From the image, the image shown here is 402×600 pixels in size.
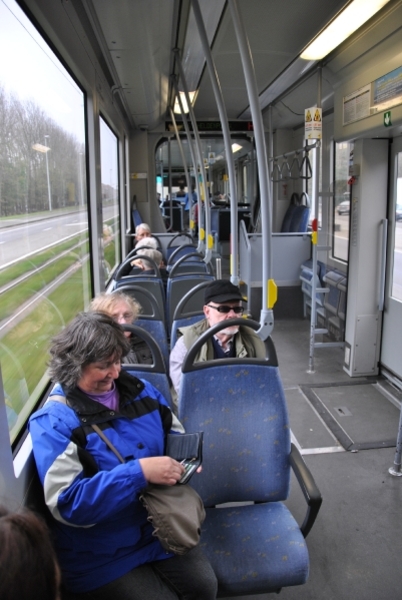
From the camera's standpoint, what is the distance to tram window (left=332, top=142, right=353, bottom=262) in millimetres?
5496

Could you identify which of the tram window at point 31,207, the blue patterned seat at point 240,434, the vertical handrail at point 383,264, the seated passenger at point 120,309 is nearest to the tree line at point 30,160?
the tram window at point 31,207

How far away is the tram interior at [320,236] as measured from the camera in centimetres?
228

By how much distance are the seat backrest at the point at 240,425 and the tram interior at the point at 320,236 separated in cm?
39

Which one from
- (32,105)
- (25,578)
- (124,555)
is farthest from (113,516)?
(32,105)

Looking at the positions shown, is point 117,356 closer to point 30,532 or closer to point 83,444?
point 83,444

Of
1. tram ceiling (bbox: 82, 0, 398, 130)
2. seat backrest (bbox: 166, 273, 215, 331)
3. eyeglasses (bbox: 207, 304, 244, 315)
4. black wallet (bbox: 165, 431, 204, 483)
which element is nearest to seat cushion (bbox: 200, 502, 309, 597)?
black wallet (bbox: 165, 431, 204, 483)

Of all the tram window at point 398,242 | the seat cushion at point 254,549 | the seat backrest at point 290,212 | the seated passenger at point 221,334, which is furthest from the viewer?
the seat backrest at point 290,212

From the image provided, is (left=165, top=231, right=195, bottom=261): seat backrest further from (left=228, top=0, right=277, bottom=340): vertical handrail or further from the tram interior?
(left=228, top=0, right=277, bottom=340): vertical handrail

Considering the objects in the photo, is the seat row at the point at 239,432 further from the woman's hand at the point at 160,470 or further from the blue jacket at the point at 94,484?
the woman's hand at the point at 160,470

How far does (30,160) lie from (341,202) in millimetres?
4237

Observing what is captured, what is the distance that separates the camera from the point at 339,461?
3.03 metres

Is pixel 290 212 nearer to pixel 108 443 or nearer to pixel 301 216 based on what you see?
pixel 301 216

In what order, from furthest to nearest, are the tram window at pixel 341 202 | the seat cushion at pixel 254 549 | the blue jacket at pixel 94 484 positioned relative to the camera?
the tram window at pixel 341 202 < the seat cushion at pixel 254 549 < the blue jacket at pixel 94 484

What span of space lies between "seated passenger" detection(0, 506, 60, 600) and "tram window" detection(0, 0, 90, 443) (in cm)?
96
